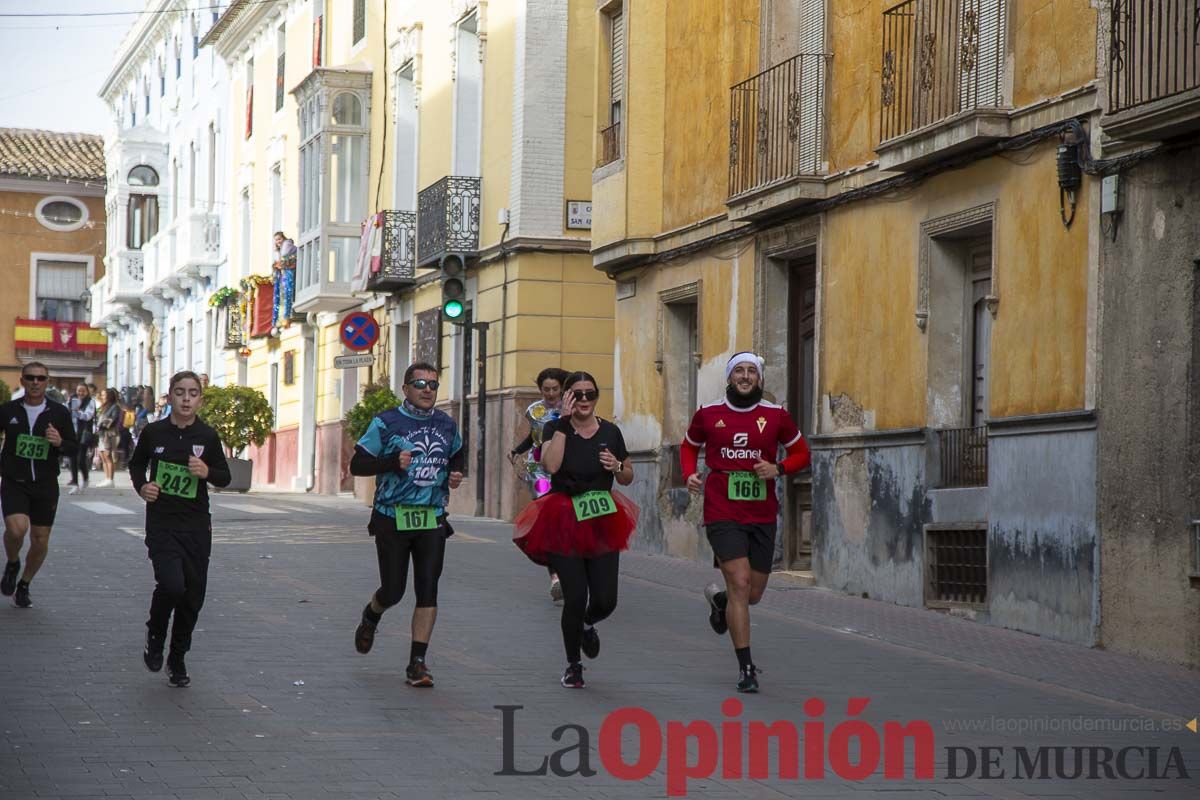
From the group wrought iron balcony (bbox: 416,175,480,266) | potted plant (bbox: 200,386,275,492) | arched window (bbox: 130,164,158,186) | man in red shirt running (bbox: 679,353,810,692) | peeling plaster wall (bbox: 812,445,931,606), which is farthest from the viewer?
arched window (bbox: 130,164,158,186)

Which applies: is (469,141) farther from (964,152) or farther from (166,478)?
(166,478)

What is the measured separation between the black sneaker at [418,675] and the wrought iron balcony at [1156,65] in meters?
6.03

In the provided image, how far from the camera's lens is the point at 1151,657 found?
13.4 metres

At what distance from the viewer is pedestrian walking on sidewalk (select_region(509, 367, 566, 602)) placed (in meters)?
15.4

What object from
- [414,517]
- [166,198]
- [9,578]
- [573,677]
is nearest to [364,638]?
[414,517]

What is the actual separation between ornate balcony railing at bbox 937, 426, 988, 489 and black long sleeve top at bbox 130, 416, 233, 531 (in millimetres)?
7414

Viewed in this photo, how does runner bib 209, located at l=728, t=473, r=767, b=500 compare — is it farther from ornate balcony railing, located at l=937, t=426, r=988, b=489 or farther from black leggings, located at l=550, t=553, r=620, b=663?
ornate balcony railing, located at l=937, t=426, r=988, b=489

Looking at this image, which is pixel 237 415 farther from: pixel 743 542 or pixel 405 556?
pixel 743 542

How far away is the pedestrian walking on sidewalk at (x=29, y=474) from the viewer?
1473 centimetres

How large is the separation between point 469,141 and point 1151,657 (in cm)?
2003

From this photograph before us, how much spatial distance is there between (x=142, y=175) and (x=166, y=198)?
1480mm

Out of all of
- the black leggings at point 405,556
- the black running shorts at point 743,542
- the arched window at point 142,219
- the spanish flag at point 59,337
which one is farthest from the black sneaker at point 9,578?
the spanish flag at point 59,337

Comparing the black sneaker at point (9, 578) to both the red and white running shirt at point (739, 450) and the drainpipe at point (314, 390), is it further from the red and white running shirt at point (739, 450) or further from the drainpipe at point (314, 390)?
the drainpipe at point (314, 390)

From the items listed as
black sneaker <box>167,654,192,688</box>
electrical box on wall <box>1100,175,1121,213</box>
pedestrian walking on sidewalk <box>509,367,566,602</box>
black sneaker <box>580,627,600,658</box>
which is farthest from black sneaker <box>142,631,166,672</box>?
electrical box on wall <box>1100,175,1121,213</box>
